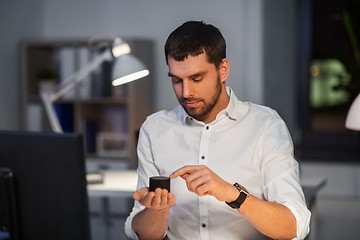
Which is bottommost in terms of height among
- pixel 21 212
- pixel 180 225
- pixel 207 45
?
pixel 180 225

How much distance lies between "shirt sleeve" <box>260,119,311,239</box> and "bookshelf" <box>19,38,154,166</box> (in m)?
2.33

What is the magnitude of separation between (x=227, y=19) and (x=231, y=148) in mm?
2385

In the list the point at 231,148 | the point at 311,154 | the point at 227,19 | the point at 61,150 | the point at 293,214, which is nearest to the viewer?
the point at 61,150

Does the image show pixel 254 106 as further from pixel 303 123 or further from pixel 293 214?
pixel 303 123

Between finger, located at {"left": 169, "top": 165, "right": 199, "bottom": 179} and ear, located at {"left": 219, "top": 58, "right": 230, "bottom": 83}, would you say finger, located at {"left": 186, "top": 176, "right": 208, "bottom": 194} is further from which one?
ear, located at {"left": 219, "top": 58, "right": 230, "bottom": 83}

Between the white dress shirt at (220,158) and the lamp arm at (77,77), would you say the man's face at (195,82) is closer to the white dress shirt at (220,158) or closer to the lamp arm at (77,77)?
the white dress shirt at (220,158)

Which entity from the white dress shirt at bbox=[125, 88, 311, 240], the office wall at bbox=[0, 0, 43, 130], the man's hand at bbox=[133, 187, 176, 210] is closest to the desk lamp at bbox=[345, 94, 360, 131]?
the white dress shirt at bbox=[125, 88, 311, 240]

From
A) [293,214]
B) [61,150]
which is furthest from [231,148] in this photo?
[61,150]

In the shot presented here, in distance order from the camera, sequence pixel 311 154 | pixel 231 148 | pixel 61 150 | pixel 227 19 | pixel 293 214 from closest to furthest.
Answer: pixel 61 150 < pixel 293 214 < pixel 231 148 < pixel 227 19 < pixel 311 154

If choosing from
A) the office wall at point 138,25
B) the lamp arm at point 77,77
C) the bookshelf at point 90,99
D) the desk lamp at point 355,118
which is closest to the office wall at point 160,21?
the office wall at point 138,25

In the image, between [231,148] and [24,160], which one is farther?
[231,148]

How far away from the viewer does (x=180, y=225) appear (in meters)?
1.91

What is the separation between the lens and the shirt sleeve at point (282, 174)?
65.9 inches

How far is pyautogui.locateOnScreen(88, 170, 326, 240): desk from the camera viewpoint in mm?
2947
